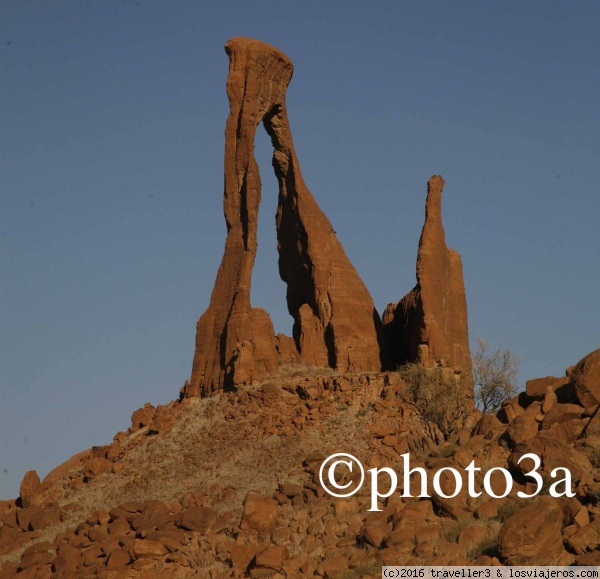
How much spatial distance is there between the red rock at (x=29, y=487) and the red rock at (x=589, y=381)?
24.5 m

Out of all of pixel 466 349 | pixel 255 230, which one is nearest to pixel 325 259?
pixel 255 230

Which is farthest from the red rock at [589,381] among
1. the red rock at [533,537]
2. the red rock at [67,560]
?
the red rock at [67,560]

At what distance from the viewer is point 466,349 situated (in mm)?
50250

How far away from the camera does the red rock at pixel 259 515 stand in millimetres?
32156

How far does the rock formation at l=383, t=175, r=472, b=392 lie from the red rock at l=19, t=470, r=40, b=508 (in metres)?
16.5

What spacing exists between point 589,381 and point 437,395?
1407 centimetres

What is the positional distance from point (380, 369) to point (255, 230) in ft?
27.7

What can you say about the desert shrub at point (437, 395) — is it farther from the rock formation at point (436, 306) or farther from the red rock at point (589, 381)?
the red rock at point (589, 381)

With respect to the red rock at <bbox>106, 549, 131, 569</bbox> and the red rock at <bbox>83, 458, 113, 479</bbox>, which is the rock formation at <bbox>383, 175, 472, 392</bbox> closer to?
the red rock at <bbox>83, 458, 113, 479</bbox>

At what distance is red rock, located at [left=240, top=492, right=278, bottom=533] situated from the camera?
3216 cm

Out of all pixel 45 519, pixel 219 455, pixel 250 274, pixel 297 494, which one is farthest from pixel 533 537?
pixel 250 274

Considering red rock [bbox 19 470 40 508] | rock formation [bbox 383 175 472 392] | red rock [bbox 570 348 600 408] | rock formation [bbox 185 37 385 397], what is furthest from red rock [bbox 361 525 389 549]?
red rock [bbox 19 470 40 508]

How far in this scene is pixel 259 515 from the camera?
1275 inches

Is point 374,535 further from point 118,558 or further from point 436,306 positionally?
point 436,306
